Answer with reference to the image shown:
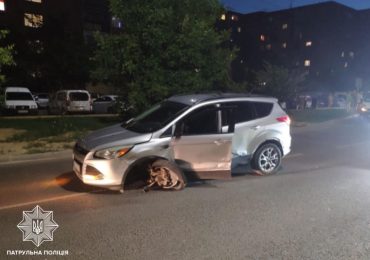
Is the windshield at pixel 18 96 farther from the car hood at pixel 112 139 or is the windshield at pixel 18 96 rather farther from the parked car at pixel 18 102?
the car hood at pixel 112 139

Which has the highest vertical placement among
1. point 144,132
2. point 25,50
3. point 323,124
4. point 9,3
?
point 9,3

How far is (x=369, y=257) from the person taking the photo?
436 centimetres

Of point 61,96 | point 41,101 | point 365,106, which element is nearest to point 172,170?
point 365,106

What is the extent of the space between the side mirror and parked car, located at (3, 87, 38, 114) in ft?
65.9

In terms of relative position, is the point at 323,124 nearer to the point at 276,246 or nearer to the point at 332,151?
the point at 332,151

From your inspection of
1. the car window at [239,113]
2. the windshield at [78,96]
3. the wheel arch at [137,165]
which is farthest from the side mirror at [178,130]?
the windshield at [78,96]

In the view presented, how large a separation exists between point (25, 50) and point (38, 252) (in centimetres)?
3935

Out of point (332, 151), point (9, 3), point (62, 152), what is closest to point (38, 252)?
point (62, 152)

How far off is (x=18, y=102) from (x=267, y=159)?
2037 centimetres

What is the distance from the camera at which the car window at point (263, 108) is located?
8234 mm

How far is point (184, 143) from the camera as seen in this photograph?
6.88m

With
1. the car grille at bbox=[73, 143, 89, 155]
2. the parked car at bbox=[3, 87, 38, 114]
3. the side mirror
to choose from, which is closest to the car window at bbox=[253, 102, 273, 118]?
the side mirror

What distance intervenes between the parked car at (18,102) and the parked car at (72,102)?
209cm

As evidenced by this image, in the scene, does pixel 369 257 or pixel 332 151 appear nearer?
pixel 369 257
